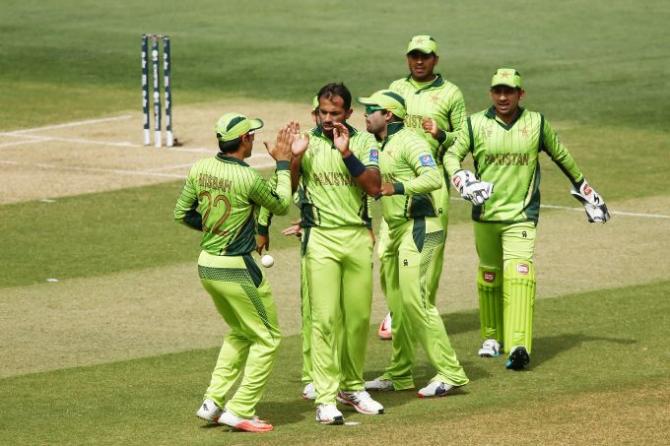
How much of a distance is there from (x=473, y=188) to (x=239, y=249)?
260 centimetres

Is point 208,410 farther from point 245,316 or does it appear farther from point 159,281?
point 159,281

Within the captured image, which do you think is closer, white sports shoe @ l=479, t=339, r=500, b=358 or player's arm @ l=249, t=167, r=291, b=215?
player's arm @ l=249, t=167, r=291, b=215

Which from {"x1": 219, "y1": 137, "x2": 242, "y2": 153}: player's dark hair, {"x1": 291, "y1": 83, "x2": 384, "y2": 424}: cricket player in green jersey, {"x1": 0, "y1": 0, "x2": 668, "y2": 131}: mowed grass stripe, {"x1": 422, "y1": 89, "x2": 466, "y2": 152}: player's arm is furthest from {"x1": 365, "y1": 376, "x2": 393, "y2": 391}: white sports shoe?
{"x1": 0, "y1": 0, "x2": 668, "y2": 131}: mowed grass stripe

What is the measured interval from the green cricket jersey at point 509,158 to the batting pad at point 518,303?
43 cm

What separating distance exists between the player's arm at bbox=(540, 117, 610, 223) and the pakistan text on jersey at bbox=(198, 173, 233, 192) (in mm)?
3551

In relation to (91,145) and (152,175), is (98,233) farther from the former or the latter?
(91,145)

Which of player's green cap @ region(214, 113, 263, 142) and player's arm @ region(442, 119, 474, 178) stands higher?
player's green cap @ region(214, 113, 263, 142)

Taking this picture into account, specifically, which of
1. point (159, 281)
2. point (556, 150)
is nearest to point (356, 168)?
point (556, 150)

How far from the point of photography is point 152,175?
23922 mm

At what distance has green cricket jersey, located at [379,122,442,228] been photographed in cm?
1292

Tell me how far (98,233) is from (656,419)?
9.72m

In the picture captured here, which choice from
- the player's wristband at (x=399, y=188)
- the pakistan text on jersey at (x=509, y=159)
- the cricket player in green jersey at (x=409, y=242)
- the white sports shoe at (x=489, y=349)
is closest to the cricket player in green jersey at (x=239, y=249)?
the player's wristband at (x=399, y=188)

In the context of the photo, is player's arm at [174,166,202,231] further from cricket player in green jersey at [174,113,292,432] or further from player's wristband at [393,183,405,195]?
player's wristband at [393,183,405,195]

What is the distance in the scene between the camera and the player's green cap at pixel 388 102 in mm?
13047
